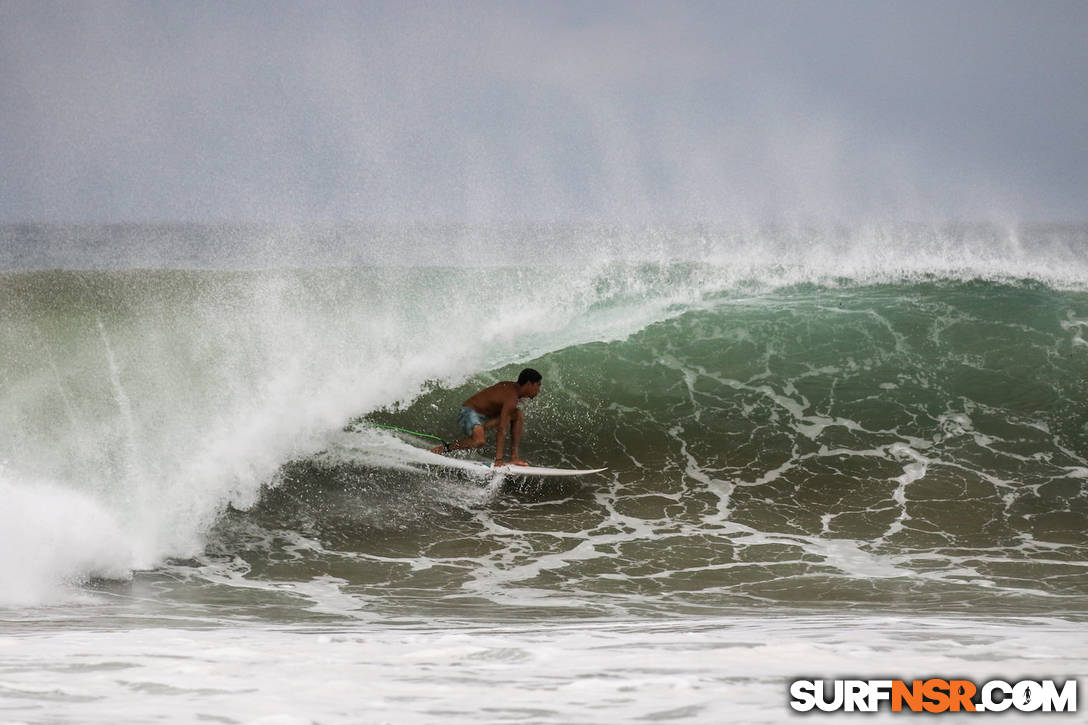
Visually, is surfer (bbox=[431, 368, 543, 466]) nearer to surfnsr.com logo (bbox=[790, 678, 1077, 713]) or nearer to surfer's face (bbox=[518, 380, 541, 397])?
surfer's face (bbox=[518, 380, 541, 397])

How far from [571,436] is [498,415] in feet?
5.77

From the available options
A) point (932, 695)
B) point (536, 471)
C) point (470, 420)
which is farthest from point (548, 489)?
point (932, 695)

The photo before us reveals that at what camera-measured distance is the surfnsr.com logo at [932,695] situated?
2441 millimetres

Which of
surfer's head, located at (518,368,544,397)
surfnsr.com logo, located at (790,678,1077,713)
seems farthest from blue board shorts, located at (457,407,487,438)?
surfnsr.com logo, located at (790,678,1077,713)

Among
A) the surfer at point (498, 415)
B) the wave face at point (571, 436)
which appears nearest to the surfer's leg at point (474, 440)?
the surfer at point (498, 415)

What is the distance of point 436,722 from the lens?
2.41 metres

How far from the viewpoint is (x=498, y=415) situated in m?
8.02

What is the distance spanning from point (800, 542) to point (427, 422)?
13.7 feet

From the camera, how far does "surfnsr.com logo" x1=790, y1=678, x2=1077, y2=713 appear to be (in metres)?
2.44

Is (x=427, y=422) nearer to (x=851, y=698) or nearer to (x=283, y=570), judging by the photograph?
(x=283, y=570)

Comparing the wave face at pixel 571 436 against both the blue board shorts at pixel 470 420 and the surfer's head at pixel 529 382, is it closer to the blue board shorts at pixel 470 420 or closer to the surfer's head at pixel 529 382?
the blue board shorts at pixel 470 420

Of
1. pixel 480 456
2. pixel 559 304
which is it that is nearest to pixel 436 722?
pixel 480 456

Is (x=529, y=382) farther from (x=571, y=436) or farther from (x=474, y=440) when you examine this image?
(x=571, y=436)

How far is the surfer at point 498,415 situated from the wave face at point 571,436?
0.48 meters
